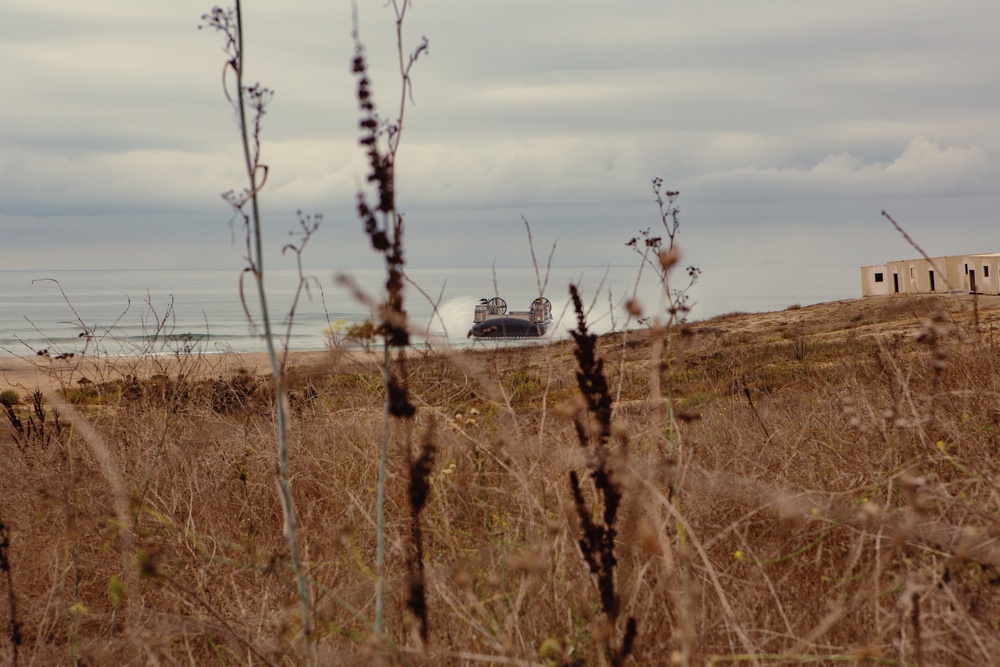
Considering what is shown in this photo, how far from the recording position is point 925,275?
35500 mm

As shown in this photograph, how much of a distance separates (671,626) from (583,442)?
75 cm

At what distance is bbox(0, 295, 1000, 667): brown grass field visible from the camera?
2.16m

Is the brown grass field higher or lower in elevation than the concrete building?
lower

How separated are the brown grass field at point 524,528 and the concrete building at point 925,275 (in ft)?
93.6

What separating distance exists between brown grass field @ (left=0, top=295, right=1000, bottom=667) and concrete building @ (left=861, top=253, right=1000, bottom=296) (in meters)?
28.5

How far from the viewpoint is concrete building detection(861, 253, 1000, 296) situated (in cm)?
3222

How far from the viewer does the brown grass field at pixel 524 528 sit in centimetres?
216

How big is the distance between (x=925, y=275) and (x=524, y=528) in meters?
36.9

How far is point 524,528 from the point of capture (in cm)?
311

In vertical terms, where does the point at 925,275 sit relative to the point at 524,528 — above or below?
above

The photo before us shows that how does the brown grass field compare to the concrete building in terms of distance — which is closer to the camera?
the brown grass field

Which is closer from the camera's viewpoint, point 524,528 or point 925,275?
point 524,528

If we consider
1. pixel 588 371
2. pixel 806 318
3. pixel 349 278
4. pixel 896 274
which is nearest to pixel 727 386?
pixel 588 371

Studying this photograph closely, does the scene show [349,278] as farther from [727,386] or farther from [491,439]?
[727,386]
